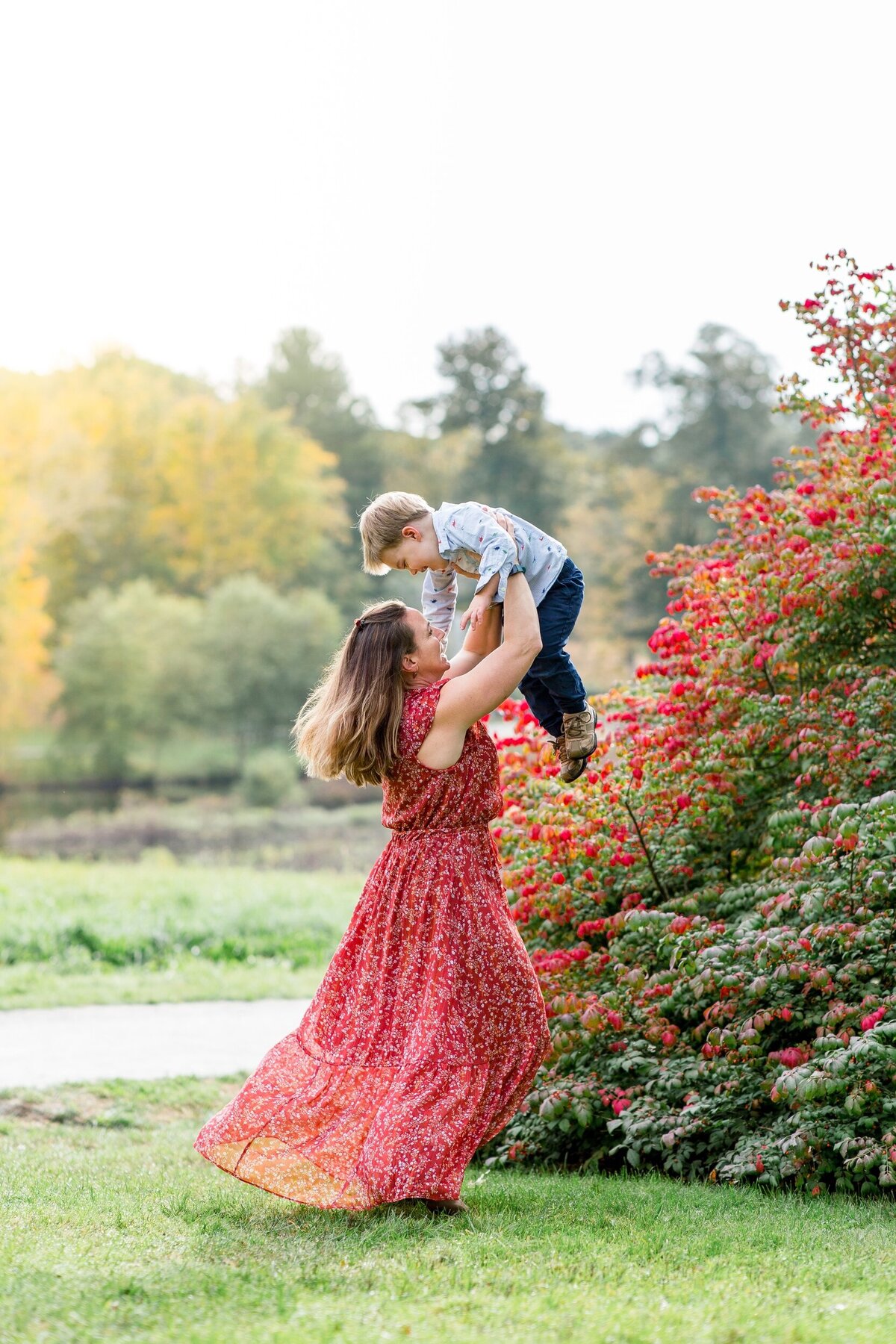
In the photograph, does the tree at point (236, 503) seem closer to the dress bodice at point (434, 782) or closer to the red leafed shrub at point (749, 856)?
the red leafed shrub at point (749, 856)

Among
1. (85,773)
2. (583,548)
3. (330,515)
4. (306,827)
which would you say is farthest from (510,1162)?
(330,515)

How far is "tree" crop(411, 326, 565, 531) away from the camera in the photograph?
138ft

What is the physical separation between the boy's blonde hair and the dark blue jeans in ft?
1.62

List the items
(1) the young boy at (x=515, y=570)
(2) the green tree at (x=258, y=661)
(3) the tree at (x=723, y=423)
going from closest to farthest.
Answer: (1) the young boy at (x=515, y=570), (2) the green tree at (x=258, y=661), (3) the tree at (x=723, y=423)

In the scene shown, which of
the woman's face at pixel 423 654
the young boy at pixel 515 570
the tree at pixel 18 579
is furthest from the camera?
the tree at pixel 18 579

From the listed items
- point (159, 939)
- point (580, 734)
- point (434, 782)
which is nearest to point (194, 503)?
point (159, 939)

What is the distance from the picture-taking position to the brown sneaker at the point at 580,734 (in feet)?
14.3

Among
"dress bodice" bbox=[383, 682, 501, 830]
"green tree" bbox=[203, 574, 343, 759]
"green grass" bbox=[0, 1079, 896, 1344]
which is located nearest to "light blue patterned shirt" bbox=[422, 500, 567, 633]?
"dress bodice" bbox=[383, 682, 501, 830]

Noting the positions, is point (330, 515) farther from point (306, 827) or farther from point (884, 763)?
point (884, 763)

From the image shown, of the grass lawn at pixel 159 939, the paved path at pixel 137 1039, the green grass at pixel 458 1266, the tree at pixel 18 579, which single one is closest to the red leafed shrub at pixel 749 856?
the green grass at pixel 458 1266

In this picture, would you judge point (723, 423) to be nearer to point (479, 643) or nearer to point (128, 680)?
point (128, 680)

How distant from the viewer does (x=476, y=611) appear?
385 centimetres

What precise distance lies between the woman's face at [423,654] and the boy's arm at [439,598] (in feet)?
1.00

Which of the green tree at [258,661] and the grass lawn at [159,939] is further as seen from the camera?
the green tree at [258,661]
